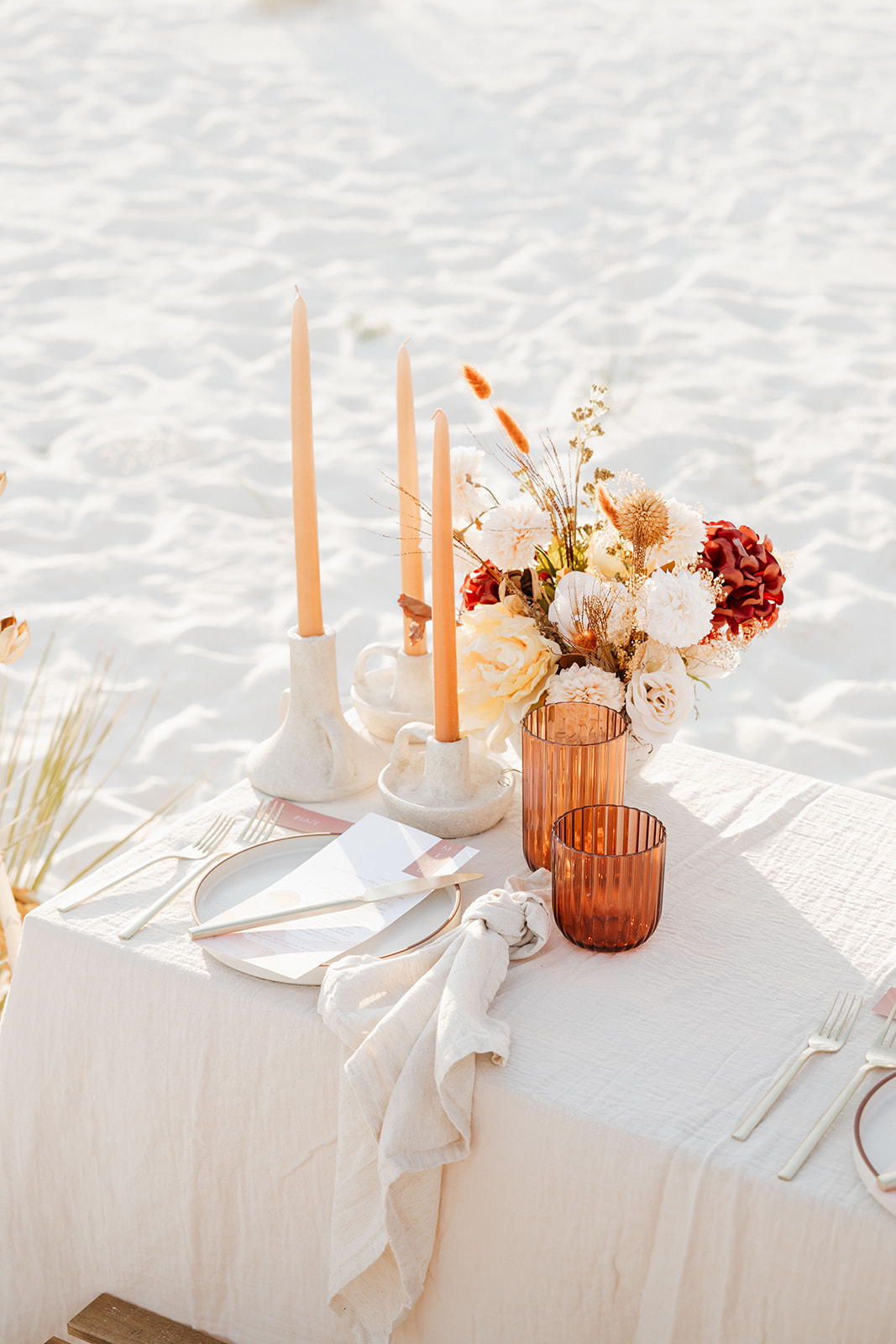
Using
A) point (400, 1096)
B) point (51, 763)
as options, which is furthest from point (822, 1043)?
point (51, 763)

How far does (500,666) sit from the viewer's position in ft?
3.50

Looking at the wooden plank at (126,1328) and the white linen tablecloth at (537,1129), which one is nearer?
the white linen tablecloth at (537,1129)

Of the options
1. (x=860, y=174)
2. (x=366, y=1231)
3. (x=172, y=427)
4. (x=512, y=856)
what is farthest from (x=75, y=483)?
(x=860, y=174)

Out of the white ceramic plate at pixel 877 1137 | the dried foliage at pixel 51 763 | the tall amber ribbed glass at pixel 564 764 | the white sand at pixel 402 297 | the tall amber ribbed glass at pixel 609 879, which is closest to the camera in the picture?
the white ceramic plate at pixel 877 1137

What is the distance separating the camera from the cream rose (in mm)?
1060

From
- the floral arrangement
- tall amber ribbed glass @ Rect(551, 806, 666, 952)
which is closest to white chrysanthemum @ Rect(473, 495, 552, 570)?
the floral arrangement

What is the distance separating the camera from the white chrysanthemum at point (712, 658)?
1.06 meters

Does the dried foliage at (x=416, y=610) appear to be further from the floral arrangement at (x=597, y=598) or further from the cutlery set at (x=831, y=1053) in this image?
the cutlery set at (x=831, y=1053)

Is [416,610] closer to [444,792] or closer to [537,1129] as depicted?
[444,792]

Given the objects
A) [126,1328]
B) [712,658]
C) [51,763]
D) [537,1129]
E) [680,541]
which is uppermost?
[680,541]

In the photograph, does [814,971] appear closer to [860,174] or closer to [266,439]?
[266,439]

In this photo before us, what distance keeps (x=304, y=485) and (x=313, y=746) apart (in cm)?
24

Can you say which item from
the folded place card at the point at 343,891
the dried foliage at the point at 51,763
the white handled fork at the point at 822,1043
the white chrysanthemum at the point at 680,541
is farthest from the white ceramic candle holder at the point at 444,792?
the dried foliage at the point at 51,763

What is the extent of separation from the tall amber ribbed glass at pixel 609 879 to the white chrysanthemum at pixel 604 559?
0.75ft
